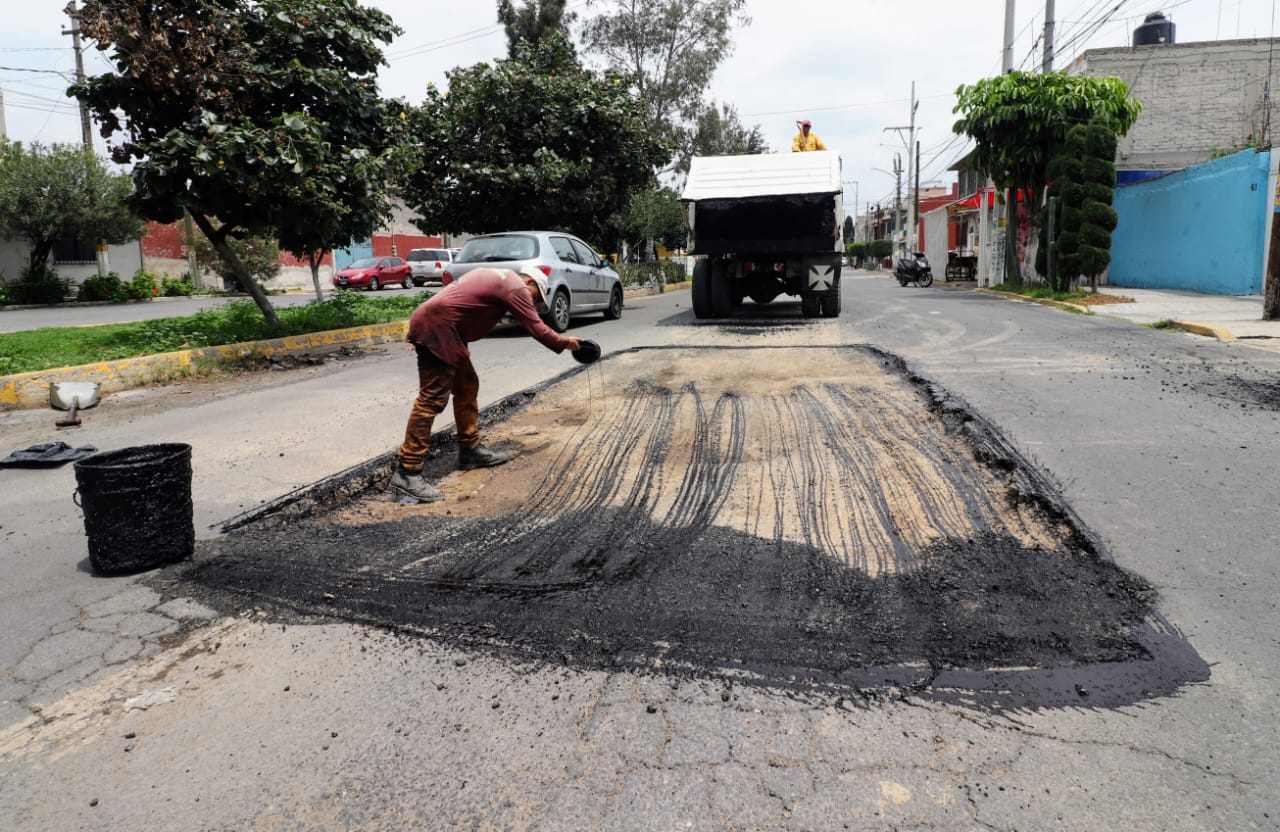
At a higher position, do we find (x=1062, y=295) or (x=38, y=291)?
(x=38, y=291)

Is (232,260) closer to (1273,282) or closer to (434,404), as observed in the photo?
(434,404)

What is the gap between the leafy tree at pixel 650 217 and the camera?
29.8 metres

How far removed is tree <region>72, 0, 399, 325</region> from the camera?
9.93 meters

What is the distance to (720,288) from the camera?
49.3 feet

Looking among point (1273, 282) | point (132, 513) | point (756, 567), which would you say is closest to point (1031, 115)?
point (1273, 282)

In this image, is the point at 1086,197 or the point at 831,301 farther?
the point at 1086,197

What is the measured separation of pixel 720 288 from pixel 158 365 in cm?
895

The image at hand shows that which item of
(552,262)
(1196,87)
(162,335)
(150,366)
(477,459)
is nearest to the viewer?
(477,459)

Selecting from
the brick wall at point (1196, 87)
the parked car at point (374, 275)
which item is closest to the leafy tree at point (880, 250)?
the brick wall at point (1196, 87)

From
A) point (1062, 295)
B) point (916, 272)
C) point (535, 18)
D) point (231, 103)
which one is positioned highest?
point (535, 18)

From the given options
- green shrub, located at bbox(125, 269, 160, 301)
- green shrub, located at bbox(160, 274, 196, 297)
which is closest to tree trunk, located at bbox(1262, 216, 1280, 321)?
green shrub, located at bbox(125, 269, 160, 301)

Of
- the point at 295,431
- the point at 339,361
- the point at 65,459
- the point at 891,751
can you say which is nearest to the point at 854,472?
the point at 891,751

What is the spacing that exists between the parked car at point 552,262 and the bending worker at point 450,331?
6.13 meters

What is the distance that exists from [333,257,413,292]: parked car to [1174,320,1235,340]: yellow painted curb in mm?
28509
